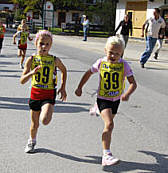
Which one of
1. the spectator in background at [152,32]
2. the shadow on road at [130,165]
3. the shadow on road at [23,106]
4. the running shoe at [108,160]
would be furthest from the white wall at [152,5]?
the running shoe at [108,160]

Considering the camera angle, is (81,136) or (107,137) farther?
(81,136)

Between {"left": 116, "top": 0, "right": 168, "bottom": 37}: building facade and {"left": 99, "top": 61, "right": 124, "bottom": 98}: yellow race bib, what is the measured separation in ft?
91.2

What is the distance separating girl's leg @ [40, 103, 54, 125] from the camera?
14.0 feet

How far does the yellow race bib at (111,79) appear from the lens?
14.2ft

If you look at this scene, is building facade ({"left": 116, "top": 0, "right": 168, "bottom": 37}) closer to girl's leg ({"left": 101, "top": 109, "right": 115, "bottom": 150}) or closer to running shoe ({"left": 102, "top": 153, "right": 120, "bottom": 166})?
girl's leg ({"left": 101, "top": 109, "right": 115, "bottom": 150})

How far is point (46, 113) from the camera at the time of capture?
4277 mm

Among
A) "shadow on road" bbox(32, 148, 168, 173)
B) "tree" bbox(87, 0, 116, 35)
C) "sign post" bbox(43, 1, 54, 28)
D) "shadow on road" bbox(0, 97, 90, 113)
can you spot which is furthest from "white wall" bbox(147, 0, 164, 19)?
"shadow on road" bbox(32, 148, 168, 173)

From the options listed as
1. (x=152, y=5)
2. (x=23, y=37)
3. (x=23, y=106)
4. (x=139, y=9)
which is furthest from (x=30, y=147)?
(x=139, y=9)

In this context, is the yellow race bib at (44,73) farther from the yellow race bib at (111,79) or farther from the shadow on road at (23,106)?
the shadow on road at (23,106)

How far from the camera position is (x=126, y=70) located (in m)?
4.43

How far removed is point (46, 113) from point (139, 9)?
31759mm

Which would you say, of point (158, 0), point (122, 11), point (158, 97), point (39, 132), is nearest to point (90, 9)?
point (122, 11)

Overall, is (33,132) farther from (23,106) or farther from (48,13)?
(48,13)

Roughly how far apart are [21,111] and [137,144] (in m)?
2.48
